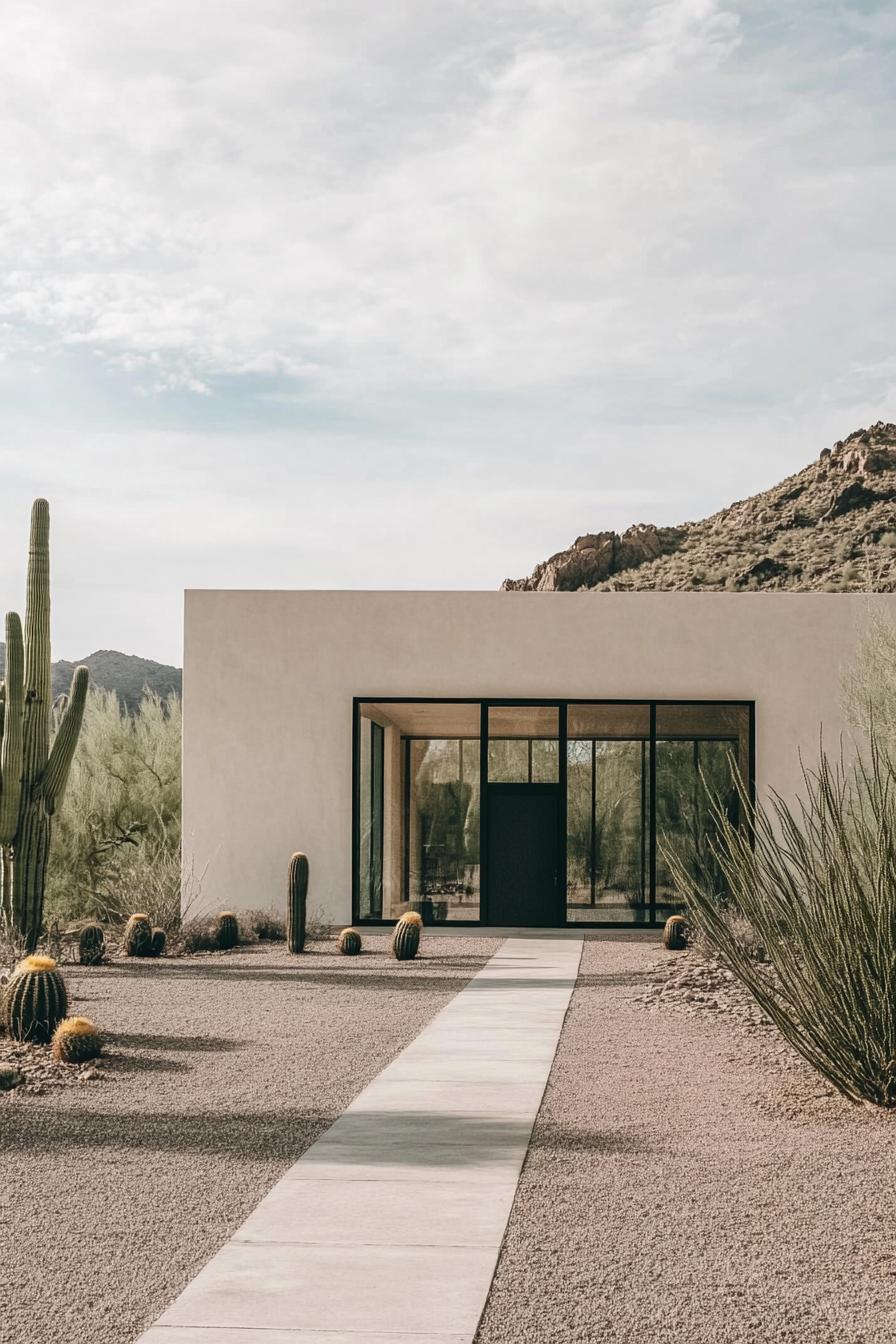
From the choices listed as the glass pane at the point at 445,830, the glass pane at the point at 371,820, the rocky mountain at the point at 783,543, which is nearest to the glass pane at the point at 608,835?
the glass pane at the point at 445,830

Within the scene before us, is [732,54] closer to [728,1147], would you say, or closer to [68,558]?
[68,558]

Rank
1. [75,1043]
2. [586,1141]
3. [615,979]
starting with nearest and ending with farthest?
[586,1141], [75,1043], [615,979]

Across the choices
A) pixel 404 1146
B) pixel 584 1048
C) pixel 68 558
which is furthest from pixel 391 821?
pixel 404 1146

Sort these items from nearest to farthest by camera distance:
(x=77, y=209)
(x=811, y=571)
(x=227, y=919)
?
(x=227, y=919) → (x=77, y=209) → (x=811, y=571)

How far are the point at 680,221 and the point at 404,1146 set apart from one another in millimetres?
19370

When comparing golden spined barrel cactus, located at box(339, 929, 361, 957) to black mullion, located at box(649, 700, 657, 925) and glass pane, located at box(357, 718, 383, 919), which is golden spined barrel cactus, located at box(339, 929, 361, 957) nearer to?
glass pane, located at box(357, 718, 383, 919)

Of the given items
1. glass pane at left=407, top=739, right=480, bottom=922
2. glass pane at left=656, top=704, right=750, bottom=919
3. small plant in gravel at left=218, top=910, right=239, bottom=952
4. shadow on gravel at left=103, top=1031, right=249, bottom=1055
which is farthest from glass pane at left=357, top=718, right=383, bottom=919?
shadow on gravel at left=103, top=1031, right=249, bottom=1055

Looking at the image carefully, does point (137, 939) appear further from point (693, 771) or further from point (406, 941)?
point (693, 771)

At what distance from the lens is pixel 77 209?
→ 18688 millimetres

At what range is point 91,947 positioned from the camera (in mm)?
15008

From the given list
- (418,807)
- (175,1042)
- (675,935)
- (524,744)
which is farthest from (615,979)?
(418,807)

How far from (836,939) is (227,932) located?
403 inches

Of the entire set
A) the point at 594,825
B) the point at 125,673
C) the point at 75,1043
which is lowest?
the point at 75,1043

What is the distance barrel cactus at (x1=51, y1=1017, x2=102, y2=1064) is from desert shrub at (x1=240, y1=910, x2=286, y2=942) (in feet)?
28.5
